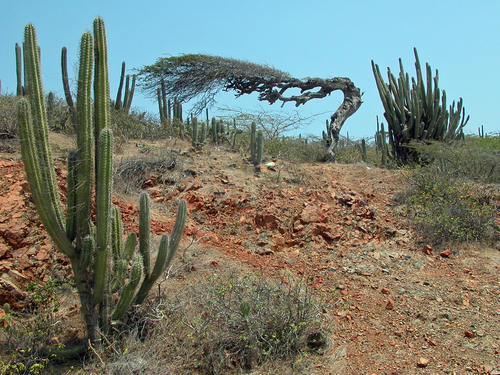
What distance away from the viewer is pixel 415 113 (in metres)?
10.1

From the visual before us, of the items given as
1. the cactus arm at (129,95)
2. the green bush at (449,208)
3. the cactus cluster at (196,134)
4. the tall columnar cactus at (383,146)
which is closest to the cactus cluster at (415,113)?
the tall columnar cactus at (383,146)

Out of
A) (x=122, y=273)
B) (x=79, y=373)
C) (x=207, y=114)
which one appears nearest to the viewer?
(x=79, y=373)

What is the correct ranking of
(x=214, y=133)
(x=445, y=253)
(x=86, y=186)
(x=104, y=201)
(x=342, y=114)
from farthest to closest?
1. (x=342, y=114)
2. (x=214, y=133)
3. (x=445, y=253)
4. (x=86, y=186)
5. (x=104, y=201)

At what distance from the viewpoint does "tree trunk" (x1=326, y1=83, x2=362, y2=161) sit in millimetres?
11156

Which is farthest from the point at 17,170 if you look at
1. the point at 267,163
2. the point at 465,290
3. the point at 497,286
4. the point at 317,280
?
the point at 497,286

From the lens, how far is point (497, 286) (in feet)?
15.8

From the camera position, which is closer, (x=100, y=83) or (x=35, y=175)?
(x=35, y=175)

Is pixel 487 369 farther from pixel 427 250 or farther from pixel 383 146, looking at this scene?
pixel 383 146

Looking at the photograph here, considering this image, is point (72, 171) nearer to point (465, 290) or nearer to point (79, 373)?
point (79, 373)

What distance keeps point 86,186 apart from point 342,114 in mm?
9038

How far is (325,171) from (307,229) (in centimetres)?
318

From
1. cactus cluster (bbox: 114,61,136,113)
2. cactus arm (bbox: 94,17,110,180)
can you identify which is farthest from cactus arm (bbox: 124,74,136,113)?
cactus arm (bbox: 94,17,110,180)

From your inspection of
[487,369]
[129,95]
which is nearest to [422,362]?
[487,369]

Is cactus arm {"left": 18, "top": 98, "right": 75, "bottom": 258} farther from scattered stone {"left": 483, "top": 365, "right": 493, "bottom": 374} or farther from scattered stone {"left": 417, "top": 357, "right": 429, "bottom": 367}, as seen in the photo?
scattered stone {"left": 483, "top": 365, "right": 493, "bottom": 374}
